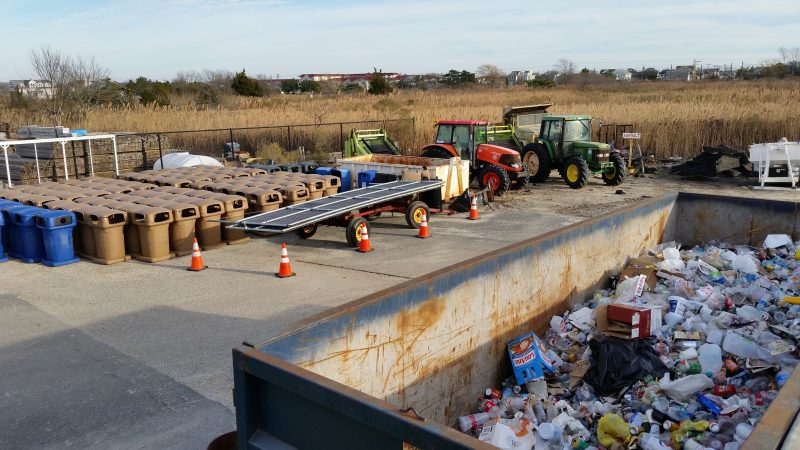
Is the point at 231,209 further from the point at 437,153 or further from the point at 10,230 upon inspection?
the point at 437,153

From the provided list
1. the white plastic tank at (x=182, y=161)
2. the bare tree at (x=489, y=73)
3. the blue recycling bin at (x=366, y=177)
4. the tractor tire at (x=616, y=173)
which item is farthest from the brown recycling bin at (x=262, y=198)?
the bare tree at (x=489, y=73)

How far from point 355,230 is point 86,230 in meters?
4.17

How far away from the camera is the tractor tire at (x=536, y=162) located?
17062 millimetres

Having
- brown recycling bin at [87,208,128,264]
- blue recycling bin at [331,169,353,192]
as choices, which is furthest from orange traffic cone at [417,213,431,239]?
brown recycling bin at [87,208,128,264]

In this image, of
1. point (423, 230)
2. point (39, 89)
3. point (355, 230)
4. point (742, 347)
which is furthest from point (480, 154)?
point (39, 89)

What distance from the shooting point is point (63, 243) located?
31.8 ft

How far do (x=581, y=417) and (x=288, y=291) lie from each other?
16.7ft

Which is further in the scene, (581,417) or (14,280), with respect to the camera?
(14,280)

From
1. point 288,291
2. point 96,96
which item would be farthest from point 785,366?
point 96,96

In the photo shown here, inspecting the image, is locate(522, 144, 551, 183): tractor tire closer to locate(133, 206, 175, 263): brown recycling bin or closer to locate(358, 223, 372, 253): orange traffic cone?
locate(358, 223, 372, 253): orange traffic cone

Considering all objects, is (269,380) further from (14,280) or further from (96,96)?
(96,96)

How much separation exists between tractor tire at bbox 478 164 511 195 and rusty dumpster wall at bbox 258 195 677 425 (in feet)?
30.3

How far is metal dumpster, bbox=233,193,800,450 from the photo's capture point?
7.70 feet

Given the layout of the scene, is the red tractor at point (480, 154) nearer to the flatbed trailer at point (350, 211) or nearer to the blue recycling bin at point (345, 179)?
the flatbed trailer at point (350, 211)
